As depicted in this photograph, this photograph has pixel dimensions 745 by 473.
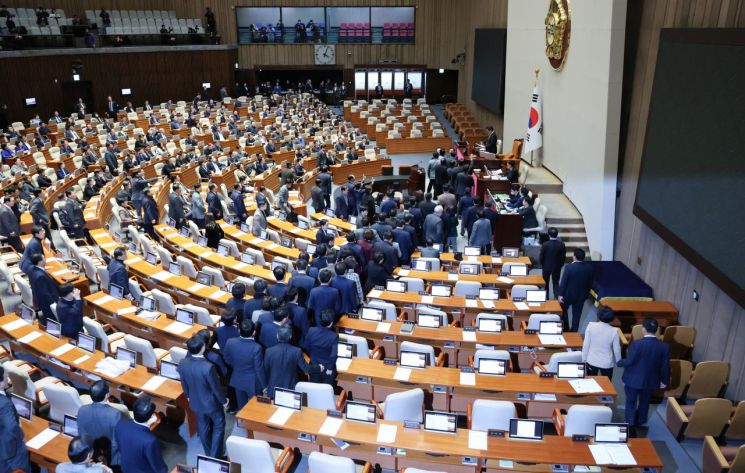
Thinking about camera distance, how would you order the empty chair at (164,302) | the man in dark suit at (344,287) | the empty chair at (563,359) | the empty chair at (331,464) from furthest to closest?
the empty chair at (164,302)
the man in dark suit at (344,287)
the empty chair at (563,359)
the empty chair at (331,464)

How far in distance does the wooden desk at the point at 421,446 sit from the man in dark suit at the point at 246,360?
496mm

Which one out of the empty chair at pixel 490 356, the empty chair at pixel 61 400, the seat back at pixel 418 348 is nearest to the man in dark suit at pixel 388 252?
the seat back at pixel 418 348

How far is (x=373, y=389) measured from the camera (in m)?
7.10

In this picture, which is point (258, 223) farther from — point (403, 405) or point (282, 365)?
point (403, 405)

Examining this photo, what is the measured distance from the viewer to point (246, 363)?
260 inches

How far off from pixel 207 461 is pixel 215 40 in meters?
31.7

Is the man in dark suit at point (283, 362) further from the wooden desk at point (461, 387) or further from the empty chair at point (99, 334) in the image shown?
the empty chair at point (99, 334)

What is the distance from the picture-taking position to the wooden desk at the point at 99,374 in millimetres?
6805

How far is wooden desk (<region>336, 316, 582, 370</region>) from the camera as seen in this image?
7797 millimetres

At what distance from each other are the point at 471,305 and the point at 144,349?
4.63 m

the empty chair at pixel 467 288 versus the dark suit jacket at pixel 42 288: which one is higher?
the dark suit jacket at pixel 42 288

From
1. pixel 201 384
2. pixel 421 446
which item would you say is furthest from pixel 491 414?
pixel 201 384

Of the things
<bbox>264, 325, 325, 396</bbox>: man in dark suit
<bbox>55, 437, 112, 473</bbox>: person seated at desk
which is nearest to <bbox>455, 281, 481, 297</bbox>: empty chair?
<bbox>264, 325, 325, 396</bbox>: man in dark suit

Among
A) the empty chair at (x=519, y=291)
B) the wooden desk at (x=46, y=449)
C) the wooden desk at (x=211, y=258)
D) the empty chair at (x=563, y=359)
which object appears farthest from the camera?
Result: the wooden desk at (x=211, y=258)
